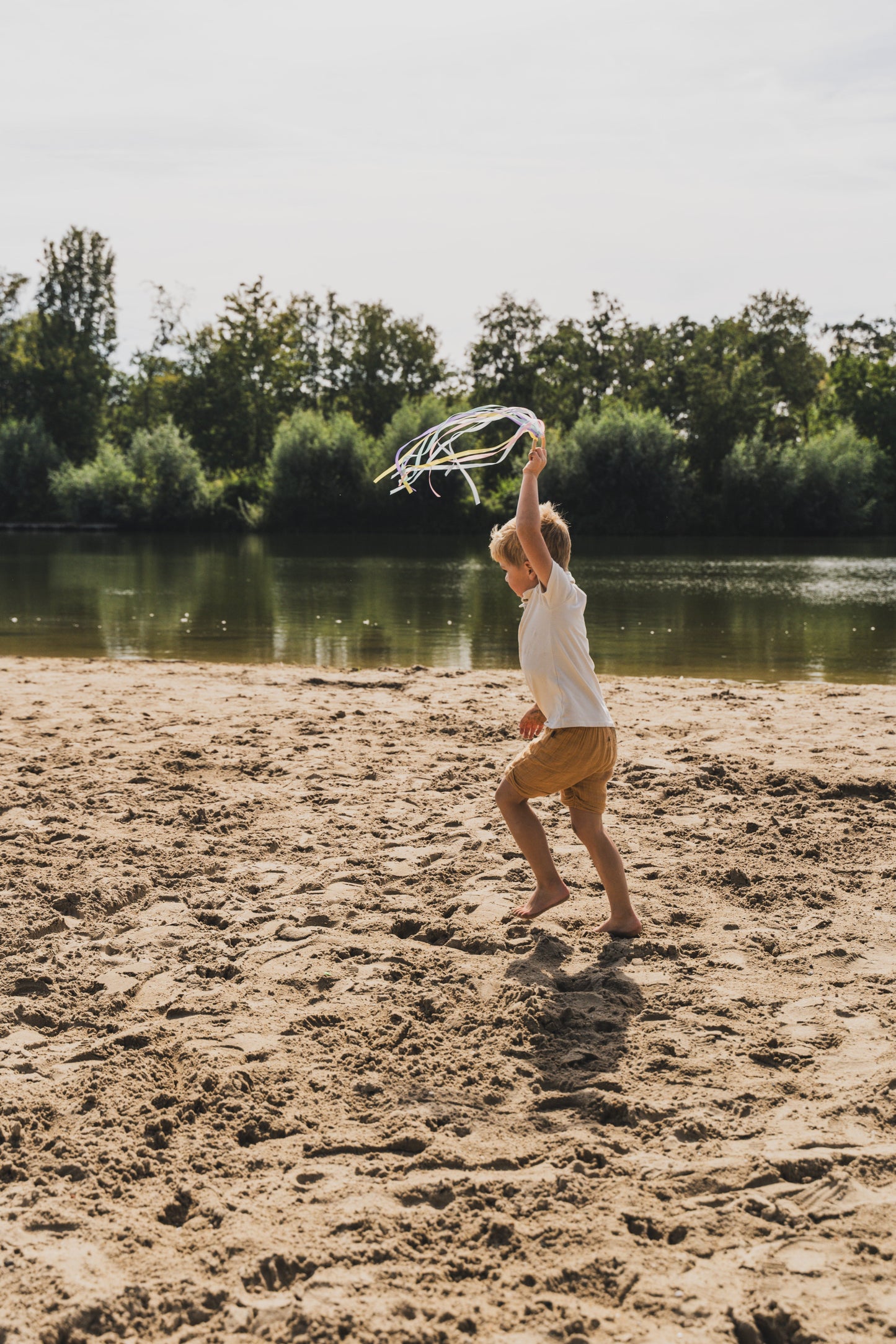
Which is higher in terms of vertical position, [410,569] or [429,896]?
[410,569]

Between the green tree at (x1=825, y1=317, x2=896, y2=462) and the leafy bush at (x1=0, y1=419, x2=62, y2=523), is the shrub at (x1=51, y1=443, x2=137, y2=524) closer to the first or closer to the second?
the leafy bush at (x1=0, y1=419, x2=62, y2=523)

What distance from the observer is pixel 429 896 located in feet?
15.9

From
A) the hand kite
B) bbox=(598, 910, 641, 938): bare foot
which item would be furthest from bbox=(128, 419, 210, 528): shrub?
bbox=(598, 910, 641, 938): bare foot

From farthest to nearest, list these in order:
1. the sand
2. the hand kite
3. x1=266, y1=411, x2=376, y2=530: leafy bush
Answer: x1=266, y1=411, x2=376, y2=530: leafy bush → the hand kite → the sand

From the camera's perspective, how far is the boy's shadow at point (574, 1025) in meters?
3.25

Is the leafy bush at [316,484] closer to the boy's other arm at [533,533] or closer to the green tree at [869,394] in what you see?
the green tree at [869,394]

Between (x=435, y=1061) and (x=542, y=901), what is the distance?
4.12 feet

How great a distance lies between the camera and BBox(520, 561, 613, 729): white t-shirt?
4363mm

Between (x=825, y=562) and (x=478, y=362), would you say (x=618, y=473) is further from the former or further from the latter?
(x=825, y=562)

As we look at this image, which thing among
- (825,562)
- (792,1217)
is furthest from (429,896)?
(825,562)

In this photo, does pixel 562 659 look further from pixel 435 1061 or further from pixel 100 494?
pixel 100 494

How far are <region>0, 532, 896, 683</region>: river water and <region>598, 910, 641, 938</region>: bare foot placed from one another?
8.47 metres

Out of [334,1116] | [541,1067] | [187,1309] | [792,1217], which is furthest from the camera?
[541,1067]

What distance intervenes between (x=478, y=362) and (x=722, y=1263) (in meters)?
68.0
